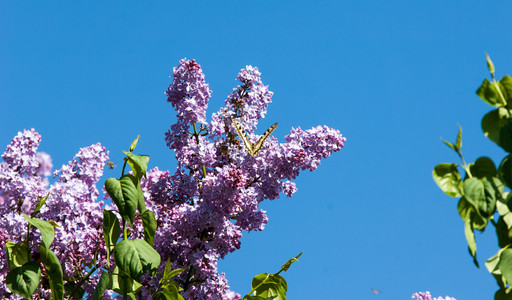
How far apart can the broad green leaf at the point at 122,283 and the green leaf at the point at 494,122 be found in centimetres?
243

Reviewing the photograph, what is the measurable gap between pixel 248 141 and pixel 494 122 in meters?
3.52

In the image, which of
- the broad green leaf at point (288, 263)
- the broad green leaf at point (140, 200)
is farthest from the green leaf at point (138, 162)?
the broad green leaf at point (288, 263)

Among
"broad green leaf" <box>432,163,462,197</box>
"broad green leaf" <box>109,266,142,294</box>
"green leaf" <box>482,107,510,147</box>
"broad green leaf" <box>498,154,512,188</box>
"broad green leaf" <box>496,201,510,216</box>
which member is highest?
"broad green leaf" <box>109,266,142,294</box>

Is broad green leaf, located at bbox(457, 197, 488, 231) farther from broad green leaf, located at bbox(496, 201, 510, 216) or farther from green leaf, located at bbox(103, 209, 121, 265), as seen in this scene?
green leaf, located at bbox(103, 209, 121, 265)

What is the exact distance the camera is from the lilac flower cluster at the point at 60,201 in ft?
18.6

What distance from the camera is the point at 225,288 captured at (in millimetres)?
5660

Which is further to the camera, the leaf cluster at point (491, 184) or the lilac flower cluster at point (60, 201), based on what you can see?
the lilac flower cluster at point (60, 201)

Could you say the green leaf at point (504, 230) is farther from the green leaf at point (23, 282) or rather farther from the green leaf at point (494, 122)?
the green leaf at point (23, 282)

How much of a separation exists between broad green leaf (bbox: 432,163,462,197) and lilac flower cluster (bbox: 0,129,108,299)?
3534 mm

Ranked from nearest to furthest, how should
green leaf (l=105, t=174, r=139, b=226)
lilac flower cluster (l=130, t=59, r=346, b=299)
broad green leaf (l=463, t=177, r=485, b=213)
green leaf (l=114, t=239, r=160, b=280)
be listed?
broad green leaf (l=463, t=177, r=485, b=213)
green leaf (l=114, t=239, r=160, b=280)
green leaf (l=105, t=174, r=139, b=226)
lilac flower cluster (l=130, t=59, r=346, b=299)

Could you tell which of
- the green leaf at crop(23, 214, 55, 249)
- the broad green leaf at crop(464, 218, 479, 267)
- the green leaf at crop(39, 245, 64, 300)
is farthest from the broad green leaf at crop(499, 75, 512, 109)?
the green leaf at crop(39, 245, 64, 300)

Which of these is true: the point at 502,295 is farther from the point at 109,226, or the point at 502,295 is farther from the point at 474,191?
the point at 109,226

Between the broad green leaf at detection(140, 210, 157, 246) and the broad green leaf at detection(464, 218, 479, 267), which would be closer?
the broad green leaf at detection(464, 218, 479, 267)

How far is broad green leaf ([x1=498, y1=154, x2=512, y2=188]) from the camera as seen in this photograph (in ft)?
8.07
